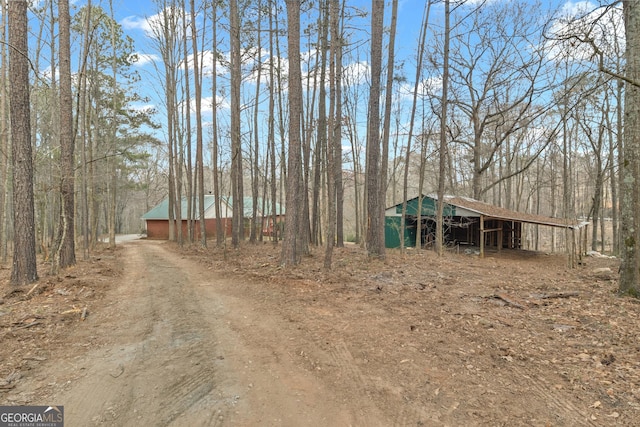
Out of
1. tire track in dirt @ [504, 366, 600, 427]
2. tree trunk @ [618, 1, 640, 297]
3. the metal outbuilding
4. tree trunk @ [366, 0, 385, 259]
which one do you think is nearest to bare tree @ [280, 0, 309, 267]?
tree trunk @ [366, 0, 385, 259]

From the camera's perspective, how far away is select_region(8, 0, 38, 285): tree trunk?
22.6 ft

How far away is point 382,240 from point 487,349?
701cm

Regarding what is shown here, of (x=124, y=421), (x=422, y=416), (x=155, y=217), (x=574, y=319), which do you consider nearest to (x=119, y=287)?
(x=124, y=421)

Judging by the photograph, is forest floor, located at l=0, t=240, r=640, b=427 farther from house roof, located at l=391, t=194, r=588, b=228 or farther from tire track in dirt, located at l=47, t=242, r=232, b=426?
house roof, located at l=391, t=194, r=588, b=228

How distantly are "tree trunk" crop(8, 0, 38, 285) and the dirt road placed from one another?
2.95 metres

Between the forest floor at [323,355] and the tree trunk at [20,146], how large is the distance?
2.11ft

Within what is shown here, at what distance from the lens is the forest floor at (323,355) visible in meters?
2.84

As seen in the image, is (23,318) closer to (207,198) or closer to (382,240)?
(382,240)

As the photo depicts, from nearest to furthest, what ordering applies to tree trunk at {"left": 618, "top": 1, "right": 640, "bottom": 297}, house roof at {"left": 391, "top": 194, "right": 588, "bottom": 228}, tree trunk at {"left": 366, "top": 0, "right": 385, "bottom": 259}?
tree trunk at {"left": 618, "top": 1, "right": 640, "bottom": 297} < tree trunk at {"left": 366, "top": 0, "right": 385, "bottom": 259} < house roof at {"left": 391, "top": 194, "right": 588, "bottom": 228}

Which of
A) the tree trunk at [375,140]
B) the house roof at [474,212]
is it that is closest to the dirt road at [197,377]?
the tree trunk at [375,140]

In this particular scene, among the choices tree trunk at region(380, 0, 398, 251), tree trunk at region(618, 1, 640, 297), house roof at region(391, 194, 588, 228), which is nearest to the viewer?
tree trunk at region(618, 1, 640, 297)

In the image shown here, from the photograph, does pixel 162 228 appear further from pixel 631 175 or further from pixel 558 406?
pixel 558 406

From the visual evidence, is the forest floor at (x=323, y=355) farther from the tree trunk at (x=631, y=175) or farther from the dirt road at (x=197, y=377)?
the tree trunk at (x=631, y=175)

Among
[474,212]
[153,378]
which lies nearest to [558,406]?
[153,378]
